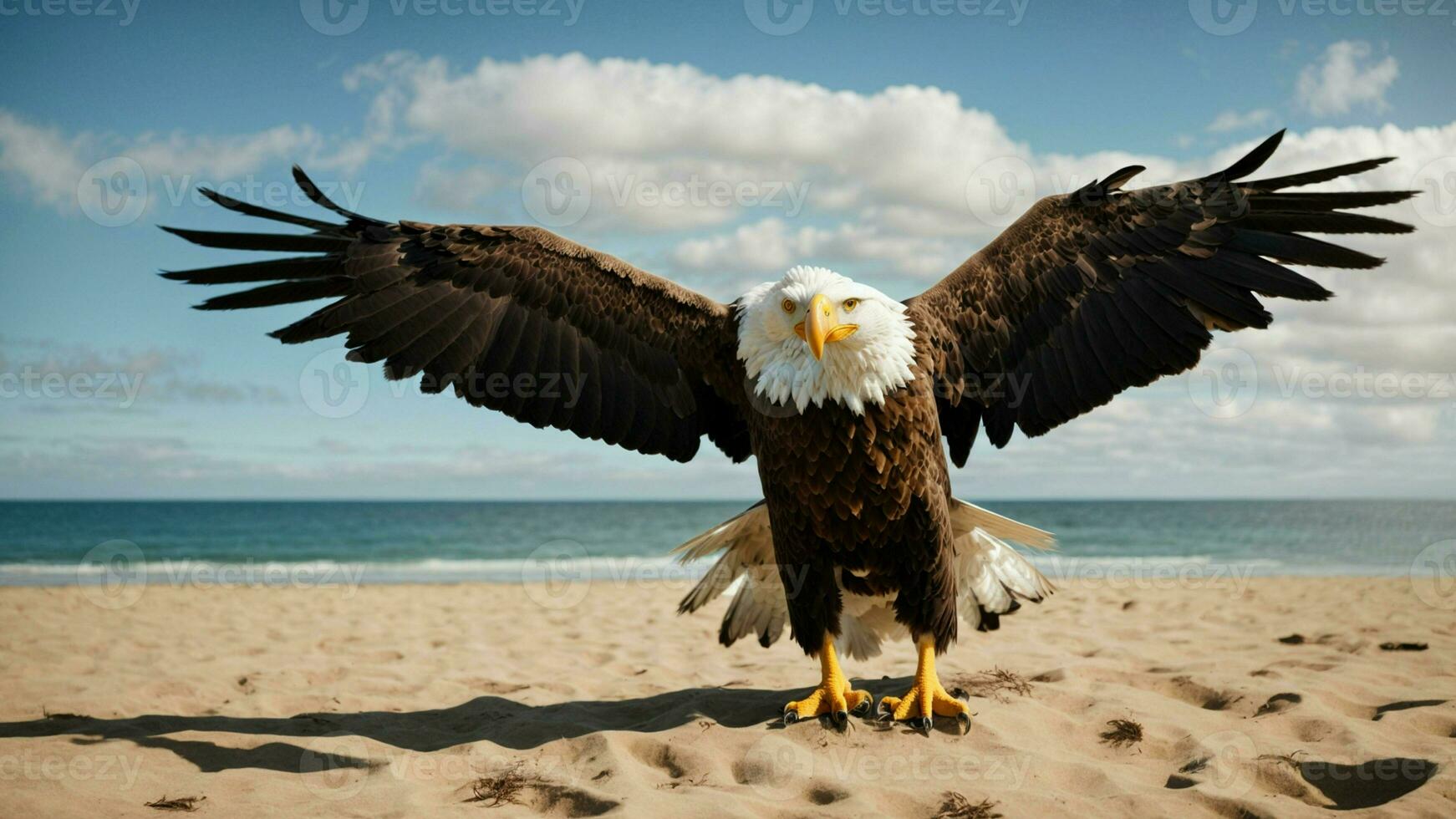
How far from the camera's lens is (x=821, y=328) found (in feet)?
11.8

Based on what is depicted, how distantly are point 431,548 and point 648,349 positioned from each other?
25114 millimetres

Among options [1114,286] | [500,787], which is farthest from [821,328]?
[500,787]

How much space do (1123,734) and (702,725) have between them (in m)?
1.81


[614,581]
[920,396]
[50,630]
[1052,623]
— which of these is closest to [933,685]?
[920,396]

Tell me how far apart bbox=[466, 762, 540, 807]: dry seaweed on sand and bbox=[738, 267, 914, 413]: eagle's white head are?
1859 mm

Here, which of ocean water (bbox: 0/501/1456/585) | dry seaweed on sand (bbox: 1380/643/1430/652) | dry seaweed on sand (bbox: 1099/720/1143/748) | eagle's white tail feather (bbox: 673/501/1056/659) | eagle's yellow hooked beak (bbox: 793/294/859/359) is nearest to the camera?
eagle's yellow hooked beak (bbox: 793/294/859/359)

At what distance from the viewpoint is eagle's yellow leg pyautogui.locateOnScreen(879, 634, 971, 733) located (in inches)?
153

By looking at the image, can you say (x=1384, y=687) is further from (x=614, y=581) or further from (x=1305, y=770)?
(x=614, y=581)

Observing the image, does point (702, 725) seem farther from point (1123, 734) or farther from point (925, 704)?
point (1123, 734)

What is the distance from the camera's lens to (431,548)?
27609 millimetres

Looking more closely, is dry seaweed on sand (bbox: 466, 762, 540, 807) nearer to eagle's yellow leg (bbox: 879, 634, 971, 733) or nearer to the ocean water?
eagle's yellow leg (bbox: 879, 634, 971, 733)

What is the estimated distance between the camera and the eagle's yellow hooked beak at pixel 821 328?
11.7ft

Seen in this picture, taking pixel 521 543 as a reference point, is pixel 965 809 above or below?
above

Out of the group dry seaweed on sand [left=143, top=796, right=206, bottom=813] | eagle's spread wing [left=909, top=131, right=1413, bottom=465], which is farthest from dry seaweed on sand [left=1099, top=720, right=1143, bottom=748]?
dry seaweed on sand [left=143, top=796, right=206, bottom=813]
